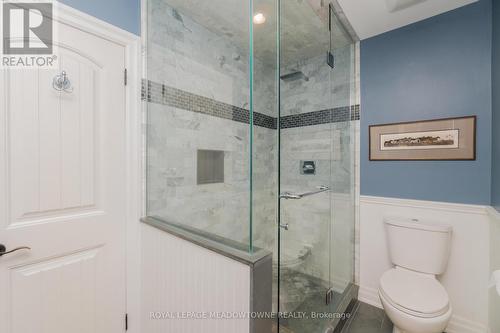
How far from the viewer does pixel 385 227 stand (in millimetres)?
Result: 1886

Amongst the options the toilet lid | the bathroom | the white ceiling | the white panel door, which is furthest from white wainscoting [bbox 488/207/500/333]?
the white panel door

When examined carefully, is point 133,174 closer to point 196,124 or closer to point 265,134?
point 196,124

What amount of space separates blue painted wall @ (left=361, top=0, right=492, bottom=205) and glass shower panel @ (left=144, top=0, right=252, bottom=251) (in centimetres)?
131

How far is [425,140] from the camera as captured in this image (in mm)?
1765

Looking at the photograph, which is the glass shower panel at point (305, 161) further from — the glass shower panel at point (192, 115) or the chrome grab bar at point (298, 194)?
the glass shower panel at point (192, 115)

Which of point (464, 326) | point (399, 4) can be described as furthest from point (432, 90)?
point (464, 326)

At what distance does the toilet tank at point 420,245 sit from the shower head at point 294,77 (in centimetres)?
142

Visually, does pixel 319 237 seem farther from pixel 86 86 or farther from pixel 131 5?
pixel 131 5

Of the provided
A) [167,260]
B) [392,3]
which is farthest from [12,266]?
[392,3]

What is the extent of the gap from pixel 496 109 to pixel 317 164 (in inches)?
47.7

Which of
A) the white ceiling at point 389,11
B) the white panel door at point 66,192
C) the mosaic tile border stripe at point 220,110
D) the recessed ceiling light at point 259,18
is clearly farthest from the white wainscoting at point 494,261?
the white panel door at point 66,192

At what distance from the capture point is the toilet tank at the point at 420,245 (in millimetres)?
1619

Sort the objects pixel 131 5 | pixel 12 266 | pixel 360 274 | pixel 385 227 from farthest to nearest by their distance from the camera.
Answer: pixel 360 274, pixel 385 227, pixel 131 5, pixel 12 266

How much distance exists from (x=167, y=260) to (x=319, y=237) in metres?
1.30
